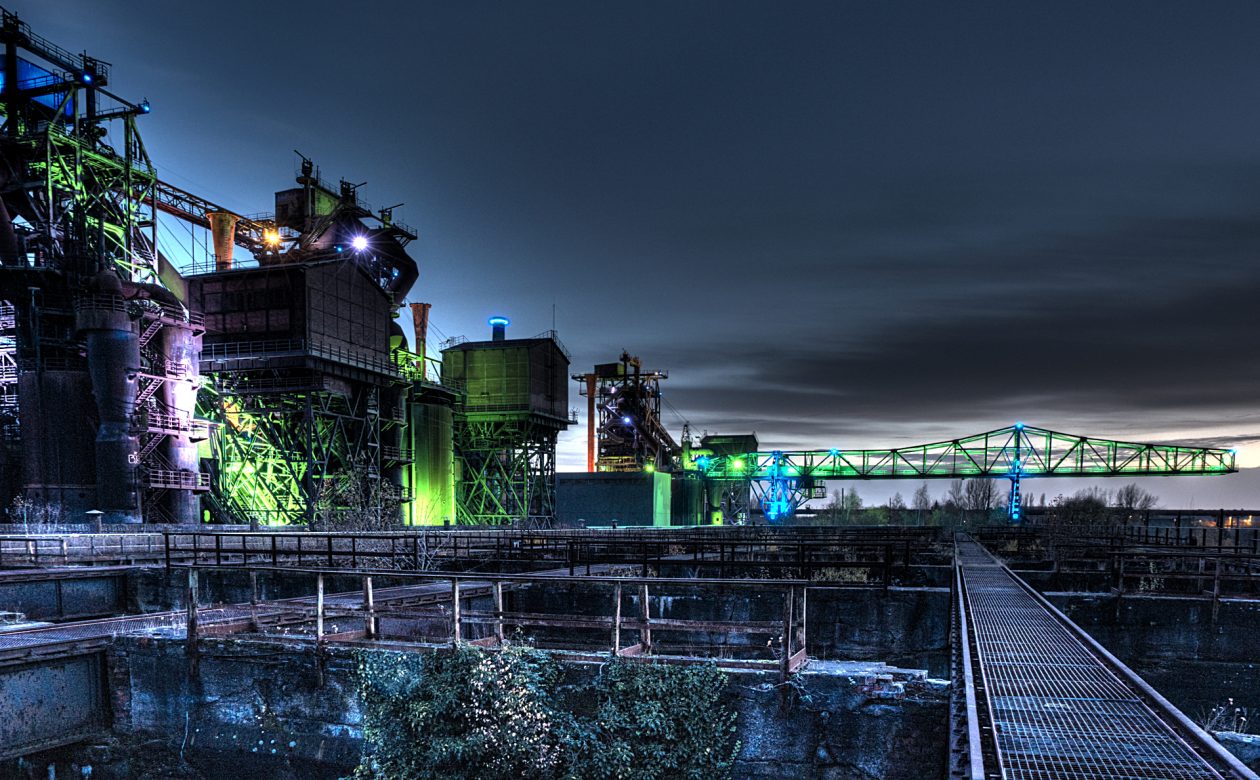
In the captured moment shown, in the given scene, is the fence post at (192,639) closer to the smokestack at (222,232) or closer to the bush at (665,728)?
the bush at (665,728)

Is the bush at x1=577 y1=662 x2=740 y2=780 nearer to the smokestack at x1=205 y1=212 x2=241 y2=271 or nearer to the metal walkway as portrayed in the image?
the metal walkway

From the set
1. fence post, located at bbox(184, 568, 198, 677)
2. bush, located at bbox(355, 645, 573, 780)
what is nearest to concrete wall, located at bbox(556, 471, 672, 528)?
fence post, located at bbox(184, 568, 198, 677)

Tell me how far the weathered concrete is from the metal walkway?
113 cm

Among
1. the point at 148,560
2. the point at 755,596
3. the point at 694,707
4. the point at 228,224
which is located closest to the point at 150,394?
the point at 148,560

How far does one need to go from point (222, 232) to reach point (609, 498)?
3862cm

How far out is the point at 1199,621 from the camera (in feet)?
55.1

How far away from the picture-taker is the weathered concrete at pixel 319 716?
8984mm

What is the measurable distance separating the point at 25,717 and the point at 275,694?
12.2 ft

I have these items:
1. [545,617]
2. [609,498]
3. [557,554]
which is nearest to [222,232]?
[609,498]

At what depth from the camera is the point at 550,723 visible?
9.78 metres

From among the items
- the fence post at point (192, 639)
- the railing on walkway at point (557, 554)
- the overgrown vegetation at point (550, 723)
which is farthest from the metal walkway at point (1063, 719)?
the fence post at point (192, 639)

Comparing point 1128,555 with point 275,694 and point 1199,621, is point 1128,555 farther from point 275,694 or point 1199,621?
point 275,694

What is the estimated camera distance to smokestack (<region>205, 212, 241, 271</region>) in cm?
5832

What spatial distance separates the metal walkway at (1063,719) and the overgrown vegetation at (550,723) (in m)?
3.26
